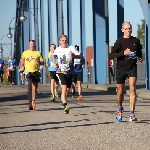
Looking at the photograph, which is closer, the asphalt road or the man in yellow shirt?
the asphalt road

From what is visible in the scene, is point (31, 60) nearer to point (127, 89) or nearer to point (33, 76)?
point (33, 76)

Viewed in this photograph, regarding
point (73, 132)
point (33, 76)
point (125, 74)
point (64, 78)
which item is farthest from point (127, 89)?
point (73, 132)

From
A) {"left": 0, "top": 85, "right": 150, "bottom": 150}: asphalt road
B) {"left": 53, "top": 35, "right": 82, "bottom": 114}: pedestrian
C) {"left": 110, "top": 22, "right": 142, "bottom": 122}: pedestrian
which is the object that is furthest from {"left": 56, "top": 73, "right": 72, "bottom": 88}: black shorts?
{"left": 110, "top": 22, "right": 142, "bottom": 122}: pedestrian

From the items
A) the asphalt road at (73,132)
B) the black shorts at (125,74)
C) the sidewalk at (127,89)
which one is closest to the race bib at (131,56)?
the black shorts at (125,74)

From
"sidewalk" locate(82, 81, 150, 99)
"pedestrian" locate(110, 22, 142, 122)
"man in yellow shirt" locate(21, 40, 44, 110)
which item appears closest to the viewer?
"pedestrian" locate(110, 22, 142, 122)

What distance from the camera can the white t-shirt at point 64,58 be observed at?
1227cm

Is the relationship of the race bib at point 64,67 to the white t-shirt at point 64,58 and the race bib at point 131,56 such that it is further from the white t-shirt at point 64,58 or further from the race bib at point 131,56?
the race bib at point 131,56

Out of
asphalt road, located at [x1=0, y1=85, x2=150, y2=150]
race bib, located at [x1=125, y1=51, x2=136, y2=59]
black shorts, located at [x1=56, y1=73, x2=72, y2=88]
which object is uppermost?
race bib, located at [x1=125, y1=51, x2=136, y2=59]

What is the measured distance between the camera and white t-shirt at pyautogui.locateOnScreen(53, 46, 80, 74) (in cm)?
1227

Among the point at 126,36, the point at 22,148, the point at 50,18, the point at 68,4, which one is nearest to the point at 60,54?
the point at 126,36

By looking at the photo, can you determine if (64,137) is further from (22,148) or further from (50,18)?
(50,18)

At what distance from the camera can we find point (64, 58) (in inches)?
484

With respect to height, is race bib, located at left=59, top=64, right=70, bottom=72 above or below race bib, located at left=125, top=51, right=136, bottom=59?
below

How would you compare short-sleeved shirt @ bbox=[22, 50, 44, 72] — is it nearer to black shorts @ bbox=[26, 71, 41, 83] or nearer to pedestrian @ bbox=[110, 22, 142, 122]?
black shorts @ bbox=[26, 71, 41, 83]
